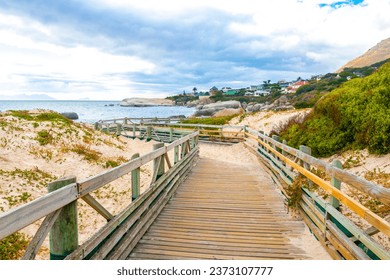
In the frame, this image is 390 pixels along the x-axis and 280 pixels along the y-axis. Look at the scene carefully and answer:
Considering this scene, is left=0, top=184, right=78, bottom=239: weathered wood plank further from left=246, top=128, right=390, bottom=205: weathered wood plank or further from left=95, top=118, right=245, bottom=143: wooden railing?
left=95, top=118, right=245, bottom=143: wooden railing

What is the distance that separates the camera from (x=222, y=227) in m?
5.59

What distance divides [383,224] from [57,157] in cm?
1084

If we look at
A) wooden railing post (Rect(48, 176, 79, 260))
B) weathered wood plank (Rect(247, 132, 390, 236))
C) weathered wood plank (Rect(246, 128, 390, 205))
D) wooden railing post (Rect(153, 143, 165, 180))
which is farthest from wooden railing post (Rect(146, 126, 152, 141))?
wooden railing post (Rect(48, 176, 79, 260))

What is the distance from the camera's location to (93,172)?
35.6ft

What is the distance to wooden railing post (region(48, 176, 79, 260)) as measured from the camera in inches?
123

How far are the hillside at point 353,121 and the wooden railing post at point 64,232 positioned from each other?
817 cm

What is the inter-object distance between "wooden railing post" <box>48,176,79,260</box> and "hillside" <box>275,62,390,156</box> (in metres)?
8.17

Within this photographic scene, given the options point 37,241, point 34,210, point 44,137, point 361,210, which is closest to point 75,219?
point 37,241

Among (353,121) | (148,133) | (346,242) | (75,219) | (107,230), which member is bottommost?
(346,242)

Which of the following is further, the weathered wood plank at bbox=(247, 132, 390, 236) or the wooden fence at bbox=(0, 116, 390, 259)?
the weathered wood plank at bbox=(247, 132, 390, 236)

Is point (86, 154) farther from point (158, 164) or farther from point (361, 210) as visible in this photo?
point (361, 210)

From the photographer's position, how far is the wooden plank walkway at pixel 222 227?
181 inches

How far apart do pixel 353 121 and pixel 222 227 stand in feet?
22.4
